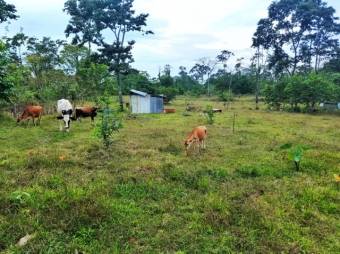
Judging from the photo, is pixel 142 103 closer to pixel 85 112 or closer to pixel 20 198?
pixel 85 112

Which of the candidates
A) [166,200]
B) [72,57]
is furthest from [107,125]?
[72,57]

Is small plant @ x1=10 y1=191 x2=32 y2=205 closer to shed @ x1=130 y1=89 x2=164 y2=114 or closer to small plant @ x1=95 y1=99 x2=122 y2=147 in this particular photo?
small plant @ x1=95 y1=99 x2=122 y2=147

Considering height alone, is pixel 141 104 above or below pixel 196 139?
above

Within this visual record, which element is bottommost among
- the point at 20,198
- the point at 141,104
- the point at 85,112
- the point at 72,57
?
the point at 20,198

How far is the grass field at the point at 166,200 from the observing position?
4895 millimetres

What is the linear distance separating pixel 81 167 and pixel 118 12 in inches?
834

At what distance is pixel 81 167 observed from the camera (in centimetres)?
828

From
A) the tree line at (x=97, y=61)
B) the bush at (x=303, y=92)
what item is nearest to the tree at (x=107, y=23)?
the tree line at (x=97, y=61)

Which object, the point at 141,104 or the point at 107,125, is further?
the point at 141,104

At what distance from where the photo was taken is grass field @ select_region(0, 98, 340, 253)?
489 centimetres

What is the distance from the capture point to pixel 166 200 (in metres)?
Answer: 6.30

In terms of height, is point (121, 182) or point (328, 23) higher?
point (328, 23)

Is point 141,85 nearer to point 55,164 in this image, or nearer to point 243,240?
point 55,164

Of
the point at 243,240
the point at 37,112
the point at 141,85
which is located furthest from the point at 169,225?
the point at 141,85
